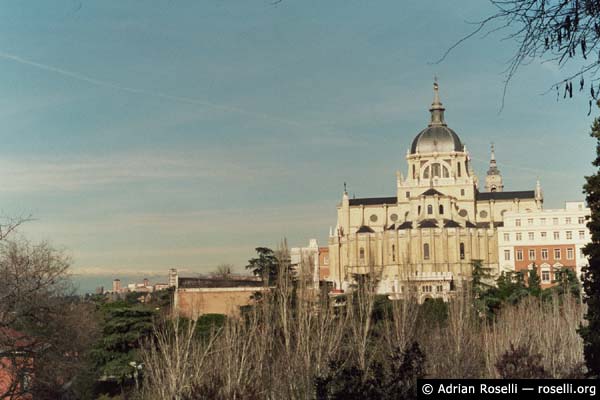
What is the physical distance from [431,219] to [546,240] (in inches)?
561

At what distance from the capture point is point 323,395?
927cm

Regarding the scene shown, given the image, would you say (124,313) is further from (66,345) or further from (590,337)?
(590,337)

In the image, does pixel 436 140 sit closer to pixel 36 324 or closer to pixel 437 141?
pixel 437 141

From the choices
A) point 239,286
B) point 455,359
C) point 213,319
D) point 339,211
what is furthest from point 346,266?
point 455,359

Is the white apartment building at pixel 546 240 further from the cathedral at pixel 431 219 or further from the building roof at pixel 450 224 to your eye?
the building roof at pixel 450 224

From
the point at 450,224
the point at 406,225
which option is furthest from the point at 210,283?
the point at 450,224

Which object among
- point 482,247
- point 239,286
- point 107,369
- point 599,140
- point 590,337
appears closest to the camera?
point 590,337

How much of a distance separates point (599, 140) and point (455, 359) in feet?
27.9

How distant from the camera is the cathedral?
2995 inches

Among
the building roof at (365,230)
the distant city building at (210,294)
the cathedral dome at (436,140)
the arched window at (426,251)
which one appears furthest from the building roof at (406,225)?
the distant city building at (210,294)

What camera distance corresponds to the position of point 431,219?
259 feet

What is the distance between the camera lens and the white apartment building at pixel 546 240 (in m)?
66.0

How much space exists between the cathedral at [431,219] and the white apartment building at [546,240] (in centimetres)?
356

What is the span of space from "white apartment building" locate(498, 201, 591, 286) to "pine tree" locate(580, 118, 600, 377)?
48.8m
